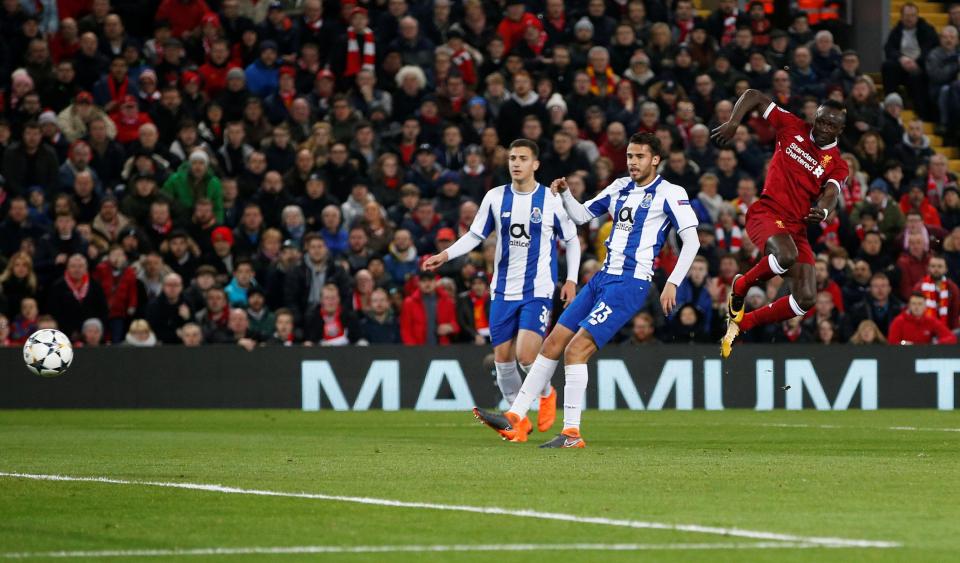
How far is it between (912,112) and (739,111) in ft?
49.1

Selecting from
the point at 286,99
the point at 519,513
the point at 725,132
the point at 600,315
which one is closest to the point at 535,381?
the point at 600,315

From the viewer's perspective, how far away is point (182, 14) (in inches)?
902

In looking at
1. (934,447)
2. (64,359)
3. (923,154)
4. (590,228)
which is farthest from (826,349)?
(64,359)

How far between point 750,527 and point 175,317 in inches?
529

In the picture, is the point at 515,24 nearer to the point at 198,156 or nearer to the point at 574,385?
the point at 198,156

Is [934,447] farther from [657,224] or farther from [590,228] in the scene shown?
[590,228]

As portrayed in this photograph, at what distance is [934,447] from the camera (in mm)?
11867

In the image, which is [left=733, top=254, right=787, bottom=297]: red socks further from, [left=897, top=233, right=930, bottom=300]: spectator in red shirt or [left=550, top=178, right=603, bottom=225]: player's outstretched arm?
[left=897, top=233, right=930, bottom=300]: spectator in red shirt

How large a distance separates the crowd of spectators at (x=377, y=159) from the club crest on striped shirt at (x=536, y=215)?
20.8ft

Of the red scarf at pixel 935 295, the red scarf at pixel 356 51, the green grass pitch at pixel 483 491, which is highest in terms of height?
the red scarf at pixel 356 51

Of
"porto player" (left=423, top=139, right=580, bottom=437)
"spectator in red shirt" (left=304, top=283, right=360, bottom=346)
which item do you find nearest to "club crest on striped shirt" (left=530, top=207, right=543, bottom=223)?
"porto player" (left=423, top=139, right=580, bottom=437)

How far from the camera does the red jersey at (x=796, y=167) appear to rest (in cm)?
1300

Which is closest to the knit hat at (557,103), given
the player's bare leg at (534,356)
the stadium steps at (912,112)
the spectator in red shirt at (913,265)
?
the spectator in red shirt at (913,265)

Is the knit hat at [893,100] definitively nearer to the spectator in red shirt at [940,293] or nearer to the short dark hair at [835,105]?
the spectator in red shirt at [940,293]
